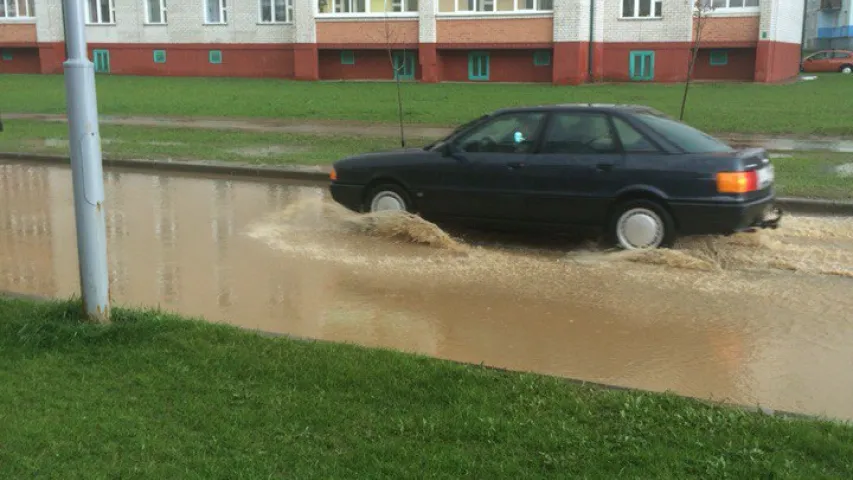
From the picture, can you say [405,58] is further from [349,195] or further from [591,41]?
[349,195]

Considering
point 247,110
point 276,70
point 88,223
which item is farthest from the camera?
point 276,70

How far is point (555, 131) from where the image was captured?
941 centimetres

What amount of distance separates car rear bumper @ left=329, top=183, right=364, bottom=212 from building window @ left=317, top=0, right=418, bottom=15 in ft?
98.3

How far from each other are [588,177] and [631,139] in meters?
0.58

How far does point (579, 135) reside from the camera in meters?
9.30

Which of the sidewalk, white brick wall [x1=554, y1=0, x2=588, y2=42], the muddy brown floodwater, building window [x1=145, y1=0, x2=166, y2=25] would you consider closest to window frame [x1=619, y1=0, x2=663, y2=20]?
white brick wall [x1=554, y1=0, x2=588, y2=42]

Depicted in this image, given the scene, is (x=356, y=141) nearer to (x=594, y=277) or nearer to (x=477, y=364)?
(x=594, y=277)

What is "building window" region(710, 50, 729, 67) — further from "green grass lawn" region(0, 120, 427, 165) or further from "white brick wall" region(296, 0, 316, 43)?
Result: "green grass lawn" region(0, 120, 427, 165)

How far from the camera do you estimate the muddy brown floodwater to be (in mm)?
→ 5926

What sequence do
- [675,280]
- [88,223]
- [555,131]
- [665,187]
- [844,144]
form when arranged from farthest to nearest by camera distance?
[844,144] < [555,131] < [665,187] < [675,280] < [88,223]

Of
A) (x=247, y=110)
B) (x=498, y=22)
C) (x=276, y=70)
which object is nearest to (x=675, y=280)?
(x=247, y=110)

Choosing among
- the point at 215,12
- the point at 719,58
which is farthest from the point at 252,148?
the point at 215,12

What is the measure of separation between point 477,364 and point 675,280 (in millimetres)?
3258

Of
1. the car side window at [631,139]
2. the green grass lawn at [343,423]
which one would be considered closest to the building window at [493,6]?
the car side window at [631,139]
